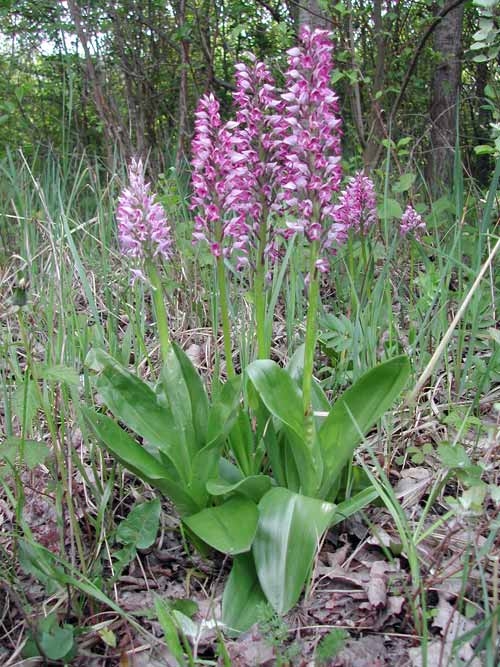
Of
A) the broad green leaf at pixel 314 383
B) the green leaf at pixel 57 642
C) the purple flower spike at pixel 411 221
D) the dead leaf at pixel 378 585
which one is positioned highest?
the purple flower spike at pixel 411 221

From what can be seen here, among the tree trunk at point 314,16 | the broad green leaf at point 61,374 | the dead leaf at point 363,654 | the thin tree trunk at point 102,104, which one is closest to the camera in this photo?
the dead leaf at point 363,654

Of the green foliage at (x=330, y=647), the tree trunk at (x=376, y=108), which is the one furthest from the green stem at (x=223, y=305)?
the tree trunk at (x=376, y=108)

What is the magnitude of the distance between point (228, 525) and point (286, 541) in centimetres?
17

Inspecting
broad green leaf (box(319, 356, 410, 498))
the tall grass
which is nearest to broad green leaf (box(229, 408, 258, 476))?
broad green leaf (box(319, 356, 410, 498))

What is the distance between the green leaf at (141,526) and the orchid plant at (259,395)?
0.09 metres

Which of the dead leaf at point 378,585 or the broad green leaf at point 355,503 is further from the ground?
the broad green leaf at point 355,503

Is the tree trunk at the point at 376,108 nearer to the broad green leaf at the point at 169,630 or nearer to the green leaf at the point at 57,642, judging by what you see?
the broad green leaf at the point at 169,630

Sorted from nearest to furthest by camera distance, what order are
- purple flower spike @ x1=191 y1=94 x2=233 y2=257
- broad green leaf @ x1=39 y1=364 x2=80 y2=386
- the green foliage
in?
the green foliage
broad green leaf @ x1=39 y1=364 x2=80 y2=386
purple flower spike @ x1=191 y1=94 x2=233 y2=257

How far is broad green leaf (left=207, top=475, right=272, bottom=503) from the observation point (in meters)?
1.73

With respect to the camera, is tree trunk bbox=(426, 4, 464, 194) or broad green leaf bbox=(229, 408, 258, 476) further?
tree trunk bbox=(426, 4, 464, 194)

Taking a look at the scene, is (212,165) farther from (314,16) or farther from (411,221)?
(314,16)

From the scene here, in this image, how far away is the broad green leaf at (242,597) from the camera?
164 centimetres

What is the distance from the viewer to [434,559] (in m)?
1.60

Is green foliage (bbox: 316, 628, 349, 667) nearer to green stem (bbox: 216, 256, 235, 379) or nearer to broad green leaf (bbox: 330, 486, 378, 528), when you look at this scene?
broad green leaf (bbox: 330, 486, 378, 528)
